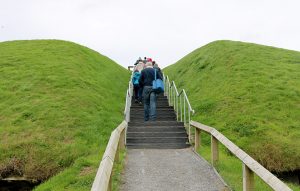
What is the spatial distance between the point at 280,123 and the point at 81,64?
1235 cm

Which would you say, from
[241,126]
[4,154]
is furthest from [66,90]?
[241,126]

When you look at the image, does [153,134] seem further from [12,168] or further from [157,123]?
[12,168]

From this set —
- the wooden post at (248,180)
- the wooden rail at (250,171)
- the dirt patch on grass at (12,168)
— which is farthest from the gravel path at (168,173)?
the dirt patch on grass at (12,168)

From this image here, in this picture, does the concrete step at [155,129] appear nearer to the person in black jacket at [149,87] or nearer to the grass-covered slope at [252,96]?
the person in black jacket at [149,87]

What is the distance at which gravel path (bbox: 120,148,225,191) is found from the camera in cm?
806

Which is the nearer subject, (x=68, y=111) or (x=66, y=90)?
(x=68, y=111)

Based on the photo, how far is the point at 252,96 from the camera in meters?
16.9

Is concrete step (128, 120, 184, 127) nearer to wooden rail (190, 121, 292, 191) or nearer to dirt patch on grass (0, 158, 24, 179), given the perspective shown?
dirt patch on grass (0, 158, 24, 179)

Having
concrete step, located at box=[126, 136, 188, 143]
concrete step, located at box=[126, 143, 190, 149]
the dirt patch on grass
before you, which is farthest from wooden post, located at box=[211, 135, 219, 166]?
the dirt patch on grass

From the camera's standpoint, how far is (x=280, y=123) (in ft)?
47.1

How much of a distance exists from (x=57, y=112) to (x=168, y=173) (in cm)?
707

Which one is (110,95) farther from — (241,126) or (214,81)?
(241,126)

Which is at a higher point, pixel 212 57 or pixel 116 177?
pixel 212 57

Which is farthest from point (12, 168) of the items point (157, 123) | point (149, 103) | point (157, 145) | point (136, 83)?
point (136, 83)
